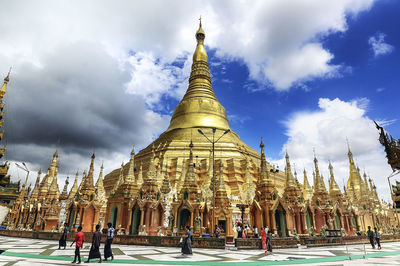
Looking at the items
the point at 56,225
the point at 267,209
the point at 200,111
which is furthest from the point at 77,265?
the point at 200,111

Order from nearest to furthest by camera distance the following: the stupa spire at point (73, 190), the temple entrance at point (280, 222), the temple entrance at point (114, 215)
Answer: the temple entrance at point (280, 222)
the temple entrance at point (114, 215)
the stupa spire at point (73, 190)

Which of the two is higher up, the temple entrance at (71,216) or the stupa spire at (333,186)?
the stupa spire at (333,186)

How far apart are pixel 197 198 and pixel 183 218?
7.67ft

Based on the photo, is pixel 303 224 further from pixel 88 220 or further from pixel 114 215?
pixel 88 220

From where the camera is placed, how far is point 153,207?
974 inches

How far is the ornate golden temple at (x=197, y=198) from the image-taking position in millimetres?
24891

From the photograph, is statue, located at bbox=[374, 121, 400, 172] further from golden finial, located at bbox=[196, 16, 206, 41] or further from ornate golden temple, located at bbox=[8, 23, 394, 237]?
golden finial, located at bbox=[196, 16, 206, 41]

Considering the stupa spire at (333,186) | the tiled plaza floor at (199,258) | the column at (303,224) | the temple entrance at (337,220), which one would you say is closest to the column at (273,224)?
the column at (303,224)

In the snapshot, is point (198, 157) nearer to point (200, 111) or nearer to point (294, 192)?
point (200, 111)

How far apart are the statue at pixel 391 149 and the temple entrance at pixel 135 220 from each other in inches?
1075

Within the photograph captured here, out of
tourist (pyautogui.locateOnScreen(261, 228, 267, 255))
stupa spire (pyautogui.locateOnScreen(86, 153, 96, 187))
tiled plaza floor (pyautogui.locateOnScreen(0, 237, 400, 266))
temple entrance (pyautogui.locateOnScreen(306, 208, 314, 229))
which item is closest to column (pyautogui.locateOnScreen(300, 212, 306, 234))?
temple entrance (pyautogui.locateOnScreen(306, 208, 314, 229))

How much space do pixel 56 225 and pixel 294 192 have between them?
2851 centimetres

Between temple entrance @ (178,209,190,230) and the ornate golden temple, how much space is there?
0.09m

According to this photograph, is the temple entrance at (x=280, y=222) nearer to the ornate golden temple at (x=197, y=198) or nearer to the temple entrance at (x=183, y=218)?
the ornate golden temple at (x=197, y=198)
